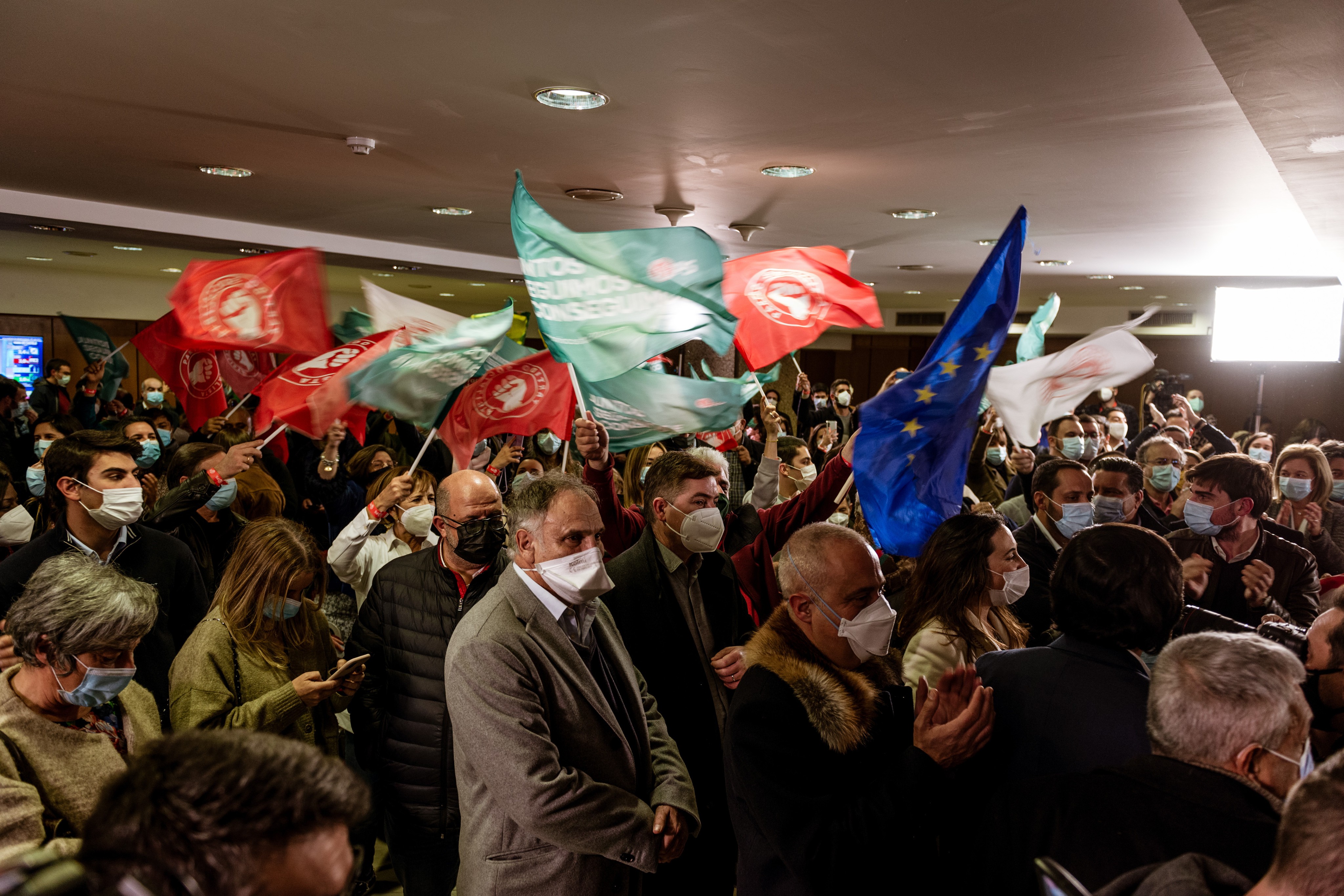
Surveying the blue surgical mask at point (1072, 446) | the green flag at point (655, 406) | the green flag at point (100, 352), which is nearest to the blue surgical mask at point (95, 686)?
the green flag at point (655, 406)

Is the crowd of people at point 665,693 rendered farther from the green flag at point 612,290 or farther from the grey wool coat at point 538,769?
the green flag at point 612,290

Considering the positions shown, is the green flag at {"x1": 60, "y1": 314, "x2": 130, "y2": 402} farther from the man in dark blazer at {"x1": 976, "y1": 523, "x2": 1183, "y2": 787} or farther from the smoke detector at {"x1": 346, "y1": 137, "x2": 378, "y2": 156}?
the man in dark blazer at {"x1": 976, "y1": 523, "x2": 1183, "y2": 787}

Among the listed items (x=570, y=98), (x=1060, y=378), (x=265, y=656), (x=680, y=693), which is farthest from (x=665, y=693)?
(x=570, y=98)

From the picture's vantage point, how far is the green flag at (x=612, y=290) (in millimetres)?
3830

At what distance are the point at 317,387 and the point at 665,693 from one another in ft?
8.95

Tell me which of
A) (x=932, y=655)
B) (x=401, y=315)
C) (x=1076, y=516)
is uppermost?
(x=401, y=315)

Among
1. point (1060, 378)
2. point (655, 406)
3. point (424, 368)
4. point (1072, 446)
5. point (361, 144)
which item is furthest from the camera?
point (1072, 446)

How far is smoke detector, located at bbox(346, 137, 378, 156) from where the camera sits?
5.56 m

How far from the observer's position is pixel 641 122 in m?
5.07

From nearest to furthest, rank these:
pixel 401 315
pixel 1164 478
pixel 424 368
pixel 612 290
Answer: pixel 612 290, pixel 424 368, pixel 401 315, pixel 1164 478

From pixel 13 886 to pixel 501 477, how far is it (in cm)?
605

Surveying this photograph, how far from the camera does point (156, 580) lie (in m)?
3.70

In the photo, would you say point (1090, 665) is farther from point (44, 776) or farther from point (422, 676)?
point (44, 776)

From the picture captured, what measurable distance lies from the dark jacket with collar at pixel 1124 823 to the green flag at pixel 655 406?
249 centimetres
